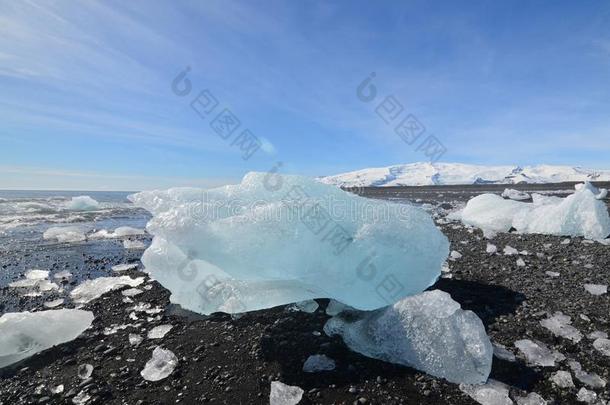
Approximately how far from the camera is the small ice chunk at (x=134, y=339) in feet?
10.8

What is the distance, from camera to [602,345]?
9.76 ft

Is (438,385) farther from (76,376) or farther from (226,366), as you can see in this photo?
(76,376)

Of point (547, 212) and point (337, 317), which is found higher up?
point (547, 212)

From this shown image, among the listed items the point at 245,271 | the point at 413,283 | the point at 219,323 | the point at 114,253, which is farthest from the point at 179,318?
the point at 114,253

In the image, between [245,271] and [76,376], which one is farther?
[245,271]

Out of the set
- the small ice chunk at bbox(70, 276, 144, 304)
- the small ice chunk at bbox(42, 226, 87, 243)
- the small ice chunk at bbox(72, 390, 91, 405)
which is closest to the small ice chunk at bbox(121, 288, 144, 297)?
the small ice chunk at bbox(70, 276, 144, 304)

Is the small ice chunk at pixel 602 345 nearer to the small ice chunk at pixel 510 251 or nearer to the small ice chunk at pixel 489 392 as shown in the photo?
the small ice chunk at pixel 489 392

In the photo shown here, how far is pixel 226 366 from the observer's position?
9.40ft

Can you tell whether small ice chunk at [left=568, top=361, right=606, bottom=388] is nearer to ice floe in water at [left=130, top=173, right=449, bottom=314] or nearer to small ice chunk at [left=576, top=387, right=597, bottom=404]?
small ice chunk at [left=576, top=387, right=597, bottom=404]

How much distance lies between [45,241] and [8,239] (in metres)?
1.32

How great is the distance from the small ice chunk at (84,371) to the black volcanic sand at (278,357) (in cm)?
4

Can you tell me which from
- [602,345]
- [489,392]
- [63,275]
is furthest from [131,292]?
[602,345]

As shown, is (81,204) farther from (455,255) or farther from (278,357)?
(278,357)

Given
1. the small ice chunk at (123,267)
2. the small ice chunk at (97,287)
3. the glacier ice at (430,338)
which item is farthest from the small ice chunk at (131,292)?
the glacier ice at (430,338)
